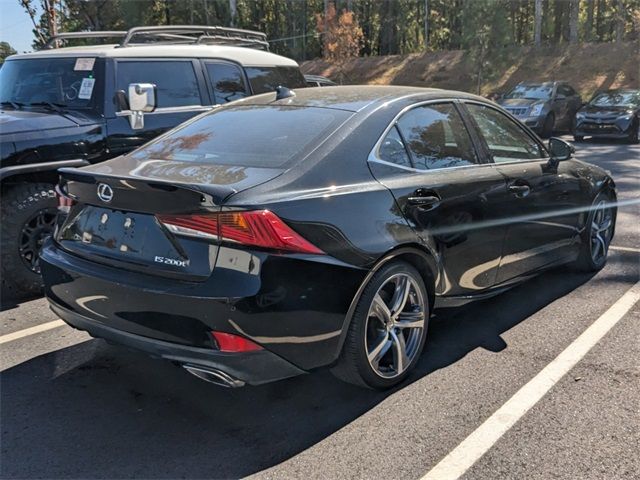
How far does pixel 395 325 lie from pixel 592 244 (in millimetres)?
2793

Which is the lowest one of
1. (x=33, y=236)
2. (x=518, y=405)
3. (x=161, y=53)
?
(x=518, y=405)

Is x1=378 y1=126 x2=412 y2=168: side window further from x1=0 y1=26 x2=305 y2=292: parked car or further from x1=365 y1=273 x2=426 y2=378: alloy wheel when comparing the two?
x1=0 y1=26 x2=305 y2=292: parked car

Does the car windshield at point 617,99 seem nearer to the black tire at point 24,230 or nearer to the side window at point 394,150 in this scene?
the side window at point 394,150

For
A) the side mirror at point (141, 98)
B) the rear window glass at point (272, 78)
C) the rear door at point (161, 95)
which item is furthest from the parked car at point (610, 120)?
the side mirror at point (141, 98)

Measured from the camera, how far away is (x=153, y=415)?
3100 mm

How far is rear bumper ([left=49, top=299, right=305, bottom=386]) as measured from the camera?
2.69 meters

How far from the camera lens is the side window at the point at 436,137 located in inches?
143

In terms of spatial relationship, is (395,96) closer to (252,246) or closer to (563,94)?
(252,246)

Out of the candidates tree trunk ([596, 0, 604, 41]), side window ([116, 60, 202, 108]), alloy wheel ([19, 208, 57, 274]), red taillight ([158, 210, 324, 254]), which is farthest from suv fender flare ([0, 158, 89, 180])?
tree trunk ([596, 0, 604, 41])

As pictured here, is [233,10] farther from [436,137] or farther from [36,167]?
[436,137]

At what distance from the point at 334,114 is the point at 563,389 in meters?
2.01

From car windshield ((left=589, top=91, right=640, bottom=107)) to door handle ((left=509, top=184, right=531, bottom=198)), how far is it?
46.0 feet

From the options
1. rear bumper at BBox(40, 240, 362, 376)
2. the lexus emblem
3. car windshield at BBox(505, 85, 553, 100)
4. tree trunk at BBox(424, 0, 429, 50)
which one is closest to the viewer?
rear bumper at BBox(40, 240, 362, 376)

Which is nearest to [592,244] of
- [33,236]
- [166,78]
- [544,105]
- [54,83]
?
[166,78]
